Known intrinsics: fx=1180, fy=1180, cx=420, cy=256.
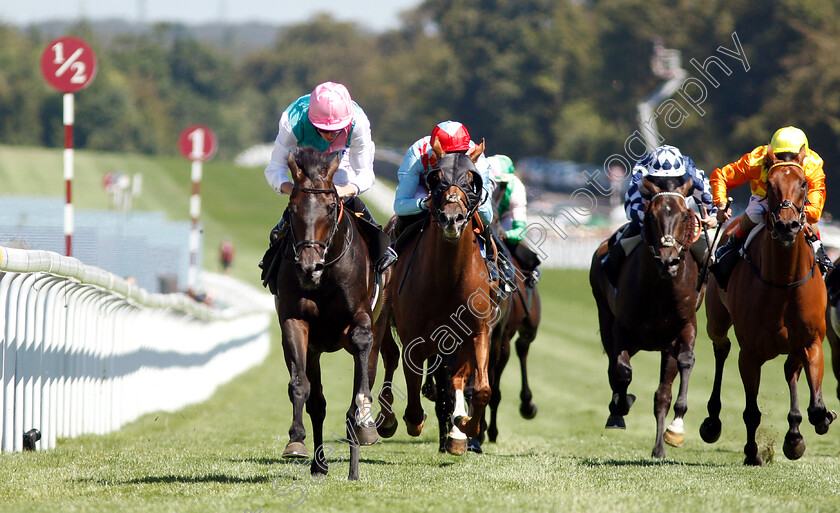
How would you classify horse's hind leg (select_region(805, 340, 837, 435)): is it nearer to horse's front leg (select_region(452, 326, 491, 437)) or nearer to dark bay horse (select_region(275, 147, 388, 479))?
horse's front leg (select_region(452, 326, 491, 437))

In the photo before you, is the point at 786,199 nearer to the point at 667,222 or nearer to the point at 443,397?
the point at 667,222

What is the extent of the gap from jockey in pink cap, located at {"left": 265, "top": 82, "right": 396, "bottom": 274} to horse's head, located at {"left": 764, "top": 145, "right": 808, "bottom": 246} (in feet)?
8.11

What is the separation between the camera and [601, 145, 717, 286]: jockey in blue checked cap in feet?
27.4

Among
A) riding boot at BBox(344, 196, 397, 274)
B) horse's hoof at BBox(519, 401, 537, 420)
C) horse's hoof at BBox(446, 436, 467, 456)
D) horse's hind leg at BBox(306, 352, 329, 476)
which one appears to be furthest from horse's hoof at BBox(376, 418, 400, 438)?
horse's hoof at BBox(519, 401, 537, 420)

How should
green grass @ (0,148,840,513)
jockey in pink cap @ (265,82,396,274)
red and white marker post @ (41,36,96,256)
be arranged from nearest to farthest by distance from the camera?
green grass @ (0,148,840,513)
jockey in pink cap @ (265,82,396,274)
red and white marker post @ (41,36,96,256)

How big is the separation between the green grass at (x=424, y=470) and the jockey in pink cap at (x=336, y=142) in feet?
4.98

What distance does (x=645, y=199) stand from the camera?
856 centimetres

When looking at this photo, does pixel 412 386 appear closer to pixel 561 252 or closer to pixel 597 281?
pixel 597 281

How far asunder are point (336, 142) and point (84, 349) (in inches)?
127

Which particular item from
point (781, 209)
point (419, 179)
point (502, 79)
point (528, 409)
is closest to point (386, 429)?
point (419, 179)

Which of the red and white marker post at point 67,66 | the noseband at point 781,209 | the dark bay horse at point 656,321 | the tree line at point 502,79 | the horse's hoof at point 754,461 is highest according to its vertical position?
the tree line at point 502,79

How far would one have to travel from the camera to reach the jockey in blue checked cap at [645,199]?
836 centimetres

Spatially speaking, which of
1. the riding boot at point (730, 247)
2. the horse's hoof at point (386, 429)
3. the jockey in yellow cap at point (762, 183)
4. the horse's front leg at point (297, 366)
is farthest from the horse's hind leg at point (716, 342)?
the horse's front leg at point (297, 366)

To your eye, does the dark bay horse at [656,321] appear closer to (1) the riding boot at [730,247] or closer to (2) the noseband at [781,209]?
(1) the riding boot at [730,247]
